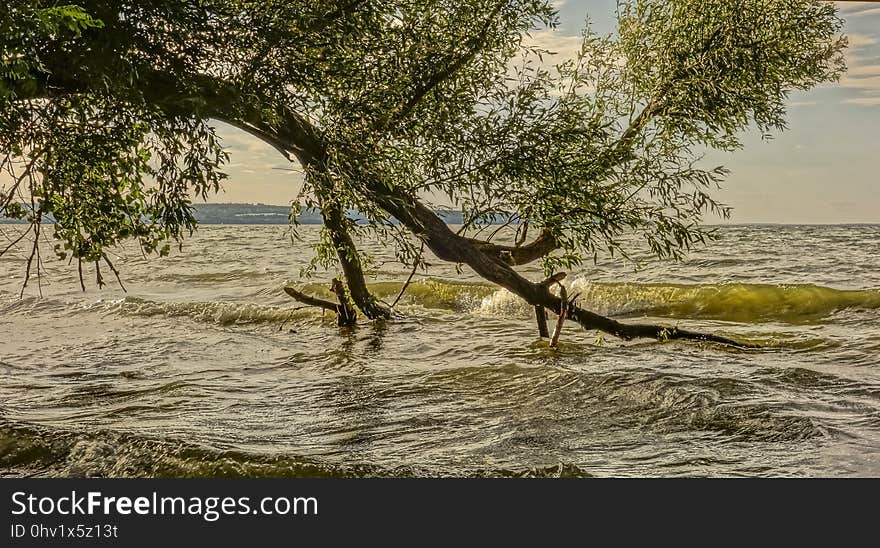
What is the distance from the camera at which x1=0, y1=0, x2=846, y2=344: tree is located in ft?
27.3

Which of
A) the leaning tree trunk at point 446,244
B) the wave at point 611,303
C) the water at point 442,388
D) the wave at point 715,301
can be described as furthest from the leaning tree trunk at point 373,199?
the wave at point 715,301

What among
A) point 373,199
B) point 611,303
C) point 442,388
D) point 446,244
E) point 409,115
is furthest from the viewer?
point 611,303

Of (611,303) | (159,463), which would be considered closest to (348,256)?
(159,463)

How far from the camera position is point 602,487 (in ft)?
18.7

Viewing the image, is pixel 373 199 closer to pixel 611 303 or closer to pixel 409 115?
pixel 409 115

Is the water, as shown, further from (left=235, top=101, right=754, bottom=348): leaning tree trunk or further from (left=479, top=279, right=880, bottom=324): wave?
(left=235, top=101, right=754, bottom=348): leaning tree trunk

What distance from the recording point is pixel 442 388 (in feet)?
33.1

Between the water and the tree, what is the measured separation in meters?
1.62

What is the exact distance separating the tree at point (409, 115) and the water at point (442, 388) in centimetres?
162

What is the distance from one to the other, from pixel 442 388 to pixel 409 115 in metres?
3.08

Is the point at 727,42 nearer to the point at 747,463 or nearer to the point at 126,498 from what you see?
the point at 747,463

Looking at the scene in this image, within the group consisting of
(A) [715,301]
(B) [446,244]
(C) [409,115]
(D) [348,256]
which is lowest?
(A) [715,301]

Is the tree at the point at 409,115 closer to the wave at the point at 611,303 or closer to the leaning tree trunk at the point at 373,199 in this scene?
the leaning tree trunk at the point at 373,199

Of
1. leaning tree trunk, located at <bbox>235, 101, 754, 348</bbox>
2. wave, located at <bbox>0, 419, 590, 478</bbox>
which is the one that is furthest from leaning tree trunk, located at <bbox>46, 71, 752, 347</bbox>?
wave, located at <bbox>0, 419, 590, 478</bbox>
